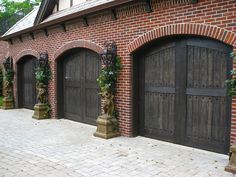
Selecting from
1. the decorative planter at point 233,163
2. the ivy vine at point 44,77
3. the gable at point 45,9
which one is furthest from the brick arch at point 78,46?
the decorative planter at point 233,163

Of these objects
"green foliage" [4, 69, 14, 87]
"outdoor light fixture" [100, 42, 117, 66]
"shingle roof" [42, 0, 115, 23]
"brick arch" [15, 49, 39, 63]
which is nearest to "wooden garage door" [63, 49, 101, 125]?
"outdoor light fixture" [100, 42, 117, 66]

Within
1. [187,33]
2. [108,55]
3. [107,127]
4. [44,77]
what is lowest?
[107,127]

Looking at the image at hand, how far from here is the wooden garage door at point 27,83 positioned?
1135 cm

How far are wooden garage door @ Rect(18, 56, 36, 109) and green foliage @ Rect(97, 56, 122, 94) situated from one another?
5481 mm

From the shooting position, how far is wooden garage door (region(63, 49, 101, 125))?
26.8 feet

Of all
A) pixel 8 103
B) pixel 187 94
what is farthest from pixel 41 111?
pixel 187 94

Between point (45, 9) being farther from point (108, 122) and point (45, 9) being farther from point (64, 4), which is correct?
point (108, 122)

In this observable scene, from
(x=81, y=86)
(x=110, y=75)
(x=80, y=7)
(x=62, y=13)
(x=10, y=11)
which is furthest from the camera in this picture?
Result: (x=10, y=11)

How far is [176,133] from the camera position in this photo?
6070 millimetres

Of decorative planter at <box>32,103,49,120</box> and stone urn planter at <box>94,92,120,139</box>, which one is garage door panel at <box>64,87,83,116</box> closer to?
decorative planter at <box>32,103,49,120</box>

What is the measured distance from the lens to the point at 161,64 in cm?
631

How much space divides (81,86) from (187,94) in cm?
394

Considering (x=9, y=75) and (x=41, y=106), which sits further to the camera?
(x=9, y=75)

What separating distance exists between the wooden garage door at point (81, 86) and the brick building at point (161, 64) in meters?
0.03
